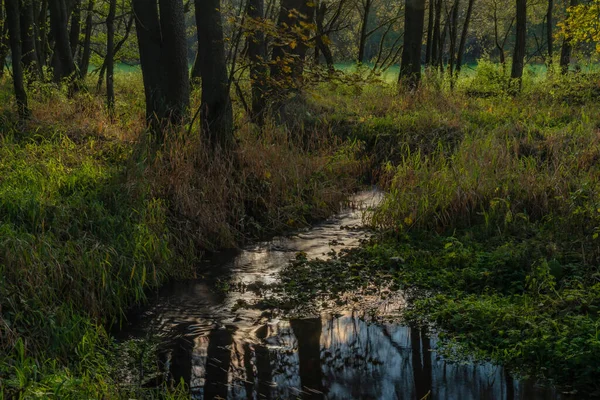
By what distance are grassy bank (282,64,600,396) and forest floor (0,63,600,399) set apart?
23mm

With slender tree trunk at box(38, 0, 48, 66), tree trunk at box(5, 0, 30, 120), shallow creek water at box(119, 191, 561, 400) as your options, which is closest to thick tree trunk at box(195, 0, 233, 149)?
shallow creek water at box(119, 191, 561, 400)

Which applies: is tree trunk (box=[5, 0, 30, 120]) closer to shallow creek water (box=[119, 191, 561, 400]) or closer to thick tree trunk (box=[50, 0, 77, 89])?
thick tree trunk (box=[50, 0, 77, 89])

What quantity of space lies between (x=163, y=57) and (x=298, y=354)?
617 cm

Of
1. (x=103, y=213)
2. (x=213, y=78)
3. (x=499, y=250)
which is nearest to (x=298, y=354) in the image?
(x=499, y=250)

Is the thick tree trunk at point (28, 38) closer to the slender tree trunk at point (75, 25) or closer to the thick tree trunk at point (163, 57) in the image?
the slender tree trunk at point (75, 25)

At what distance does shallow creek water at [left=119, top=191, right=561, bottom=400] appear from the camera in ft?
17.5

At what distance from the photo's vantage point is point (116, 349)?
19.7ft

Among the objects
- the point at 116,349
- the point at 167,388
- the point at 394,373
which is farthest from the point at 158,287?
the point at 394,373

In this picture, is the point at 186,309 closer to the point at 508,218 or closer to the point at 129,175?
the point at 129,175

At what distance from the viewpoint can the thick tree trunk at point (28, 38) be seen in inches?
583

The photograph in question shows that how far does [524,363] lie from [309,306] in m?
2.29

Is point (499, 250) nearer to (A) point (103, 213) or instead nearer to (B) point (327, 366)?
(B) point (327, 366)

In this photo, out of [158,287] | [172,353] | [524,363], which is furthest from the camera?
[158,287]

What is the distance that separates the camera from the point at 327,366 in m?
5.74
